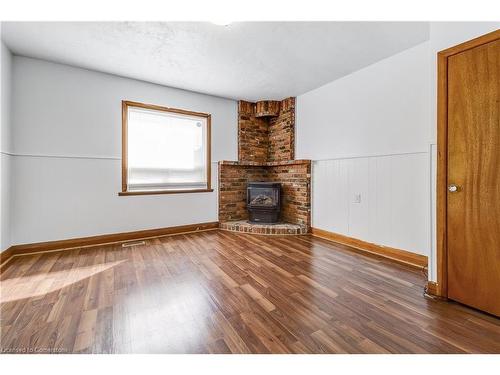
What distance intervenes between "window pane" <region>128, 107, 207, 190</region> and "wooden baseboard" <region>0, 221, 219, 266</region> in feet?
2.32

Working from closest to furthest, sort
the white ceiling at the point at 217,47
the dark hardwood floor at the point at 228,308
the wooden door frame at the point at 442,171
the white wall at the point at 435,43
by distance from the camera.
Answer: the dark hardwood floor at the point at 228,308, the white wall at the point at 435,43, the wooden door frame at the point at 442,171, the white ceiling at the point at 217,47

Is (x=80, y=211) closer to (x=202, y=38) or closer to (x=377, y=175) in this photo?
(x=202, y=38)

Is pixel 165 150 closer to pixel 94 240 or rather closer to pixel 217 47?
pixel 94 240

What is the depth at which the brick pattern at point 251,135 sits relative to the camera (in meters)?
4.60

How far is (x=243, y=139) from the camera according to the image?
463cm

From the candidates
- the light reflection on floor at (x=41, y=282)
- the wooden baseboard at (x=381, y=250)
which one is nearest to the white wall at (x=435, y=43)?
the wooden baseboard at (x=381, y=250)

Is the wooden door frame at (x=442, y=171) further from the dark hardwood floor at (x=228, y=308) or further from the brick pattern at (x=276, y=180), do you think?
the brick pattern at (x=276, y=180)

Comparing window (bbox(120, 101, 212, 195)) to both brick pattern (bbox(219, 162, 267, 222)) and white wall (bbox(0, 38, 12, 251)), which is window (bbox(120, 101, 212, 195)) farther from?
white wall (bbox(0, 38, 12, 251))

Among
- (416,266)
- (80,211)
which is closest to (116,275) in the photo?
(80,211)

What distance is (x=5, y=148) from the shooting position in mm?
2619

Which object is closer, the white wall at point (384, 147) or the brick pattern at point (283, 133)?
the white wall at point (384, 147)

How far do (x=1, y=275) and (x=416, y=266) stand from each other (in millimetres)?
Answer: 4245

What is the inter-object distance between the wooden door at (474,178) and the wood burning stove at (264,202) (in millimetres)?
2643

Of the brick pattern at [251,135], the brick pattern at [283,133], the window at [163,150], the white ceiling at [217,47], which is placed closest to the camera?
the white ceiling at [217,47]
